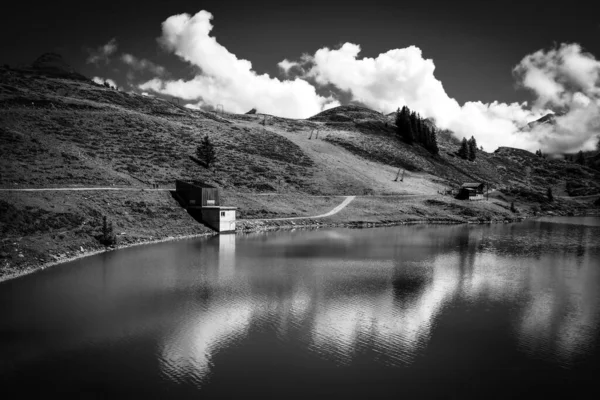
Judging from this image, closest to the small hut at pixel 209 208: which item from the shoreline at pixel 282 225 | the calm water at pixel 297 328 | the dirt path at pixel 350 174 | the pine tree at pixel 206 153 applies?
the shoreline at pixel 282 225

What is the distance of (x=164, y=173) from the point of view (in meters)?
96.9

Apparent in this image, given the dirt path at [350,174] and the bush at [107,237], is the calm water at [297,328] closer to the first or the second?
the bush at [107,237]

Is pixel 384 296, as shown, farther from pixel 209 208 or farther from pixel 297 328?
pixel 209 208

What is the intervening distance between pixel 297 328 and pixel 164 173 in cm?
7800

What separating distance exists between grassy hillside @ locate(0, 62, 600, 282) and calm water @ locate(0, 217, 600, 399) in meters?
12.8

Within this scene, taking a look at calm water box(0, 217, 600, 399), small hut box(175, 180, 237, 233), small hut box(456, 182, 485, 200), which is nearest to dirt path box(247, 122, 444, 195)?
small hut box(456, 182, 485, 200)

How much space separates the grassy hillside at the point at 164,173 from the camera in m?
54.8

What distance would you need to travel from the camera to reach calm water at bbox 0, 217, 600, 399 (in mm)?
19938

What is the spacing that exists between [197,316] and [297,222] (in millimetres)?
56832

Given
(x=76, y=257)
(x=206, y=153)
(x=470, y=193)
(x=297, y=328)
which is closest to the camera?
(x=297, y=328)

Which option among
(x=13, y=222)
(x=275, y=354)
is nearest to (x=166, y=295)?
(x=275, y=354)

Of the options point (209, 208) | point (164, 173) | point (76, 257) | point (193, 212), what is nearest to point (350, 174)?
point (164, 173)

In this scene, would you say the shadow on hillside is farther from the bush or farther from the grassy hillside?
the bush

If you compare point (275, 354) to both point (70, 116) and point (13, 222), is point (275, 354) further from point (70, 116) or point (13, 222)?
point (70, 116)
